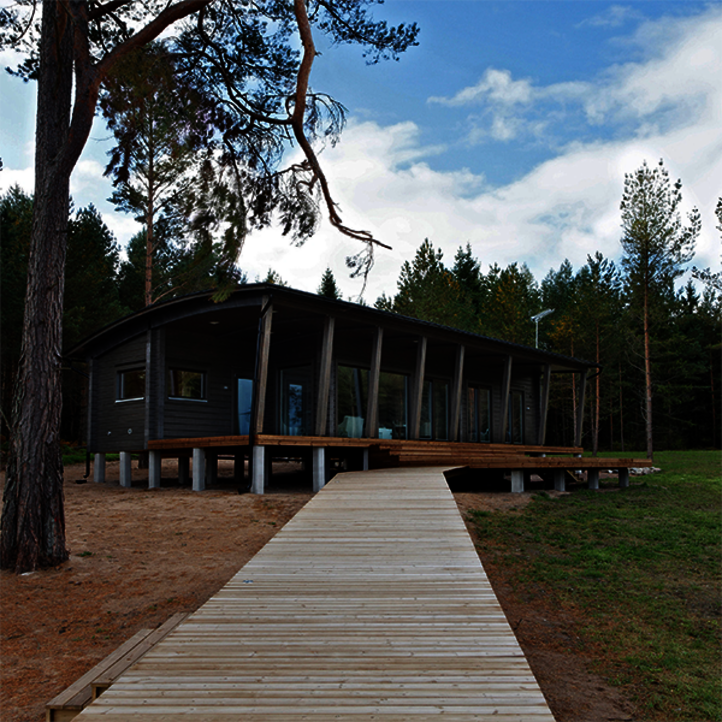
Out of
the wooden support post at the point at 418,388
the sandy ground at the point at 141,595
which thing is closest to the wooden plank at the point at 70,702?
the sandy ground at the point at 141,595

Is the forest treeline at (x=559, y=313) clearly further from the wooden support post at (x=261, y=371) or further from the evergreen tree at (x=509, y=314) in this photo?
the wooden support post at (x=261, y=371)

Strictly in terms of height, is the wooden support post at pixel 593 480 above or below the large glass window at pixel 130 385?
below

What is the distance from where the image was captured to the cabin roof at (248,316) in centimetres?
1066

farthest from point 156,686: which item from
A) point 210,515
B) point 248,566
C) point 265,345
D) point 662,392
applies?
point 662,392

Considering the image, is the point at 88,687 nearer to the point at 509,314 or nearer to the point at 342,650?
the point at 342,650

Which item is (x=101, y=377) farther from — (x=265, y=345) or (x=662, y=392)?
(x=662, y=392)

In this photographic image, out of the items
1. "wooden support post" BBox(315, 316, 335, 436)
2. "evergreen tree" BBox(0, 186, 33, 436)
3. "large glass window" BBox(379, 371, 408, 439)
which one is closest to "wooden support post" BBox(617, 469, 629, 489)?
"large glass window" BBox(379, 371, 408, 439)

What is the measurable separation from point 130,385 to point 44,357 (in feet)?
25.2

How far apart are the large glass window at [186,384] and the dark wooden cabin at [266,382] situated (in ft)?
0.08

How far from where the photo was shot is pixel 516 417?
20516 mm

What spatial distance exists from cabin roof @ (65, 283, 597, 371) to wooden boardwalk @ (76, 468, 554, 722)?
6.53 metres

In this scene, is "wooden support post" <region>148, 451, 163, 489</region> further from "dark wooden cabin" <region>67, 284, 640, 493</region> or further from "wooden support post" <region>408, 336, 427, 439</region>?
"wooden support post" <region>408, 336, 427, 439</region>

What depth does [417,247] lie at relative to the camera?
34.9 m

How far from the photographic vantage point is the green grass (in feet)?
11.9
